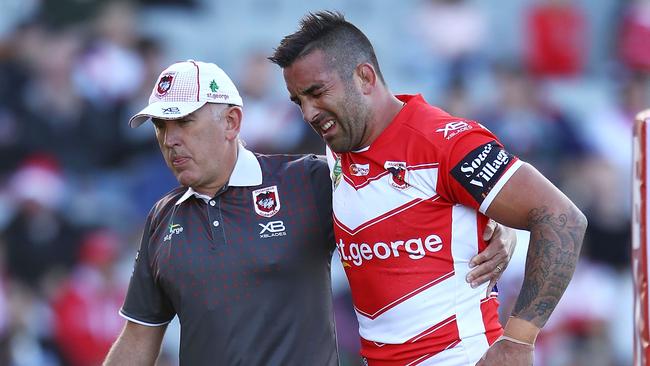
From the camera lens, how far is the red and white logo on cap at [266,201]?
17.9 feet

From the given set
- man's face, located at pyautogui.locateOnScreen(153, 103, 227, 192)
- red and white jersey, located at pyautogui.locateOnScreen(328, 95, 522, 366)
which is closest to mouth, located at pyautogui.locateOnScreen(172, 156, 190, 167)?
man's face, located at pyautogui.locateOnScreen(153, 103, 227, 192)

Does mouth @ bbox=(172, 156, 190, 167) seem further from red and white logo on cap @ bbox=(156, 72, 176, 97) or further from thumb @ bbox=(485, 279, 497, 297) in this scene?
thumb @ bbox=(485, 279, 497, 297)

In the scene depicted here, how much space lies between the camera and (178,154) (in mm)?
5359

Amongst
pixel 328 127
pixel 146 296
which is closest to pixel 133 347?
pixel 146 296

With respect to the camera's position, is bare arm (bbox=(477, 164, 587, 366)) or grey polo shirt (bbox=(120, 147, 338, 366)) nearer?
bare arm (bbox=(477, 164, 587, 366))

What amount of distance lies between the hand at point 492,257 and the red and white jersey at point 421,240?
0.03 m

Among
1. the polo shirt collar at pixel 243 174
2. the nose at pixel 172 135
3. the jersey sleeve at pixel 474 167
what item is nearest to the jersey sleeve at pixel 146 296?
the polo shirt collar at pixel 243 174

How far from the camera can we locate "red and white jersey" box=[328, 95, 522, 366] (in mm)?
4812

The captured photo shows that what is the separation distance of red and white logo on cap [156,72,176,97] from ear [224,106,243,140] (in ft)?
0.92

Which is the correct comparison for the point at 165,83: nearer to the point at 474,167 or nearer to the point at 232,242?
the point at 232,242

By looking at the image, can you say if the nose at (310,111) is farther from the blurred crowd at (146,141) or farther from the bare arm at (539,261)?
the blurred crowd at (146,141)

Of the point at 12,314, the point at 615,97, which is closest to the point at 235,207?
the point at 12,314

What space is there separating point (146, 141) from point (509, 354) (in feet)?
23.0

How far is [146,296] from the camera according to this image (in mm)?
5617
